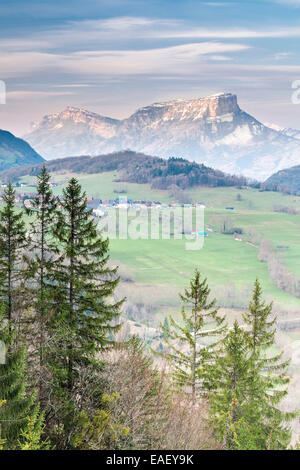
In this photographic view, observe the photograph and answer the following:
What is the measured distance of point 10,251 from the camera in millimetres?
17391

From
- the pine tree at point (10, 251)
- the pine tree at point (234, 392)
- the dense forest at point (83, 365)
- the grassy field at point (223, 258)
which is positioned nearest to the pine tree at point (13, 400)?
the dense forest at point (83, 365)

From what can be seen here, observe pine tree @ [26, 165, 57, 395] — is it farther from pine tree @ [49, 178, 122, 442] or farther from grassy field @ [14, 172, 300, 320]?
grassy field @ [14, 172, 300, 320]

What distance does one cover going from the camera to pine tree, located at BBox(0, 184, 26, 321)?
17062 mm

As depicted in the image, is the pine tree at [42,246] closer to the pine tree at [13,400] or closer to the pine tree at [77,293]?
the pine tree at [77,293]

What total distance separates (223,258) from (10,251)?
11674 cm

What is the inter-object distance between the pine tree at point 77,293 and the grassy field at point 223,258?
8326cm

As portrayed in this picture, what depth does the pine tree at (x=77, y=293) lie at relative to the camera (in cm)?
1616

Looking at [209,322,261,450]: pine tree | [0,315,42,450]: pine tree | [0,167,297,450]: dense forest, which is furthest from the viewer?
[209,322,261,450]: pine tree

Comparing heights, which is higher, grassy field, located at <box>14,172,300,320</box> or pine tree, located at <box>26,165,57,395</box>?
pine tree, located at <box>26,165,57,395</box>

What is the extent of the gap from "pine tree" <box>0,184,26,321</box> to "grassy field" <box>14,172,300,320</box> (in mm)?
82966

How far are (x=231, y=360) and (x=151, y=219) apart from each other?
150936 millimetres

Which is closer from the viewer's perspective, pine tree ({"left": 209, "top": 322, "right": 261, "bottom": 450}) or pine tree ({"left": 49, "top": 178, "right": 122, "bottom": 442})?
pine tree ({"left": 49, "top": 178, "right": 122, "bottom": 442})

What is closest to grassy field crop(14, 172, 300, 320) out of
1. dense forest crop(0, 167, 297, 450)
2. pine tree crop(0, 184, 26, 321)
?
dense forest crop(0, 167, 297, 450)
